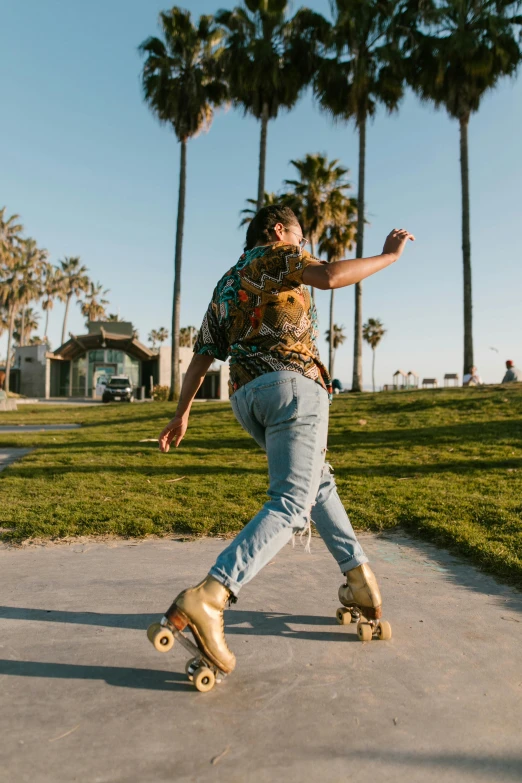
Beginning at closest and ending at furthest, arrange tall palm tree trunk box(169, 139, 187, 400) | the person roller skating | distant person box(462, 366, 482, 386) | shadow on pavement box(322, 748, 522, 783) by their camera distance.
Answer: shadow on pavement box(322, 748, 522, 783)
the person roller skating
distant person box(462, 366, 482, 386)
tall palm tree trunk box(169, 139, 187, 400)

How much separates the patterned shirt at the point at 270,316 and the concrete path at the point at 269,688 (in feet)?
3.78

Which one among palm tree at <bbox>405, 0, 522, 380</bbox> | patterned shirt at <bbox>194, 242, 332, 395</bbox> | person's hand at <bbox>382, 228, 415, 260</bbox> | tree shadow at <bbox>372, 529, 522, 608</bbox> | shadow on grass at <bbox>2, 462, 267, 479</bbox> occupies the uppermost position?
palm tree at <bbox>405, 0, 522, 380</bbox>

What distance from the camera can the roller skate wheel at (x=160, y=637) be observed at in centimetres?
215

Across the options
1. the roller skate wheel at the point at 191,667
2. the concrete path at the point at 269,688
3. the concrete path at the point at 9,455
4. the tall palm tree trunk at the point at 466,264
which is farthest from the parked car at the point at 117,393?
the roller skate wheel at the point at 191,667

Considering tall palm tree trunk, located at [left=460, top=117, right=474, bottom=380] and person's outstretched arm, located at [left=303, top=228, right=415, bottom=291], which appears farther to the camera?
tall palm tree trunk, located at [left=460, top=117, right=474, bottom=380]

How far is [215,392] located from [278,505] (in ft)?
173

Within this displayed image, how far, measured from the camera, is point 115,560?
13.0ft

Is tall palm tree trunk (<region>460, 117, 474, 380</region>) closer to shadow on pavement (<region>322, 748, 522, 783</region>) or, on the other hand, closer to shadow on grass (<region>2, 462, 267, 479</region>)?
shadow on grass (<region>2, 462, 267, 479</region>)

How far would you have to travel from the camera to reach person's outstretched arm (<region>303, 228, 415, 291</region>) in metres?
2.38

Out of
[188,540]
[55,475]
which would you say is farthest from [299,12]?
[188,540]

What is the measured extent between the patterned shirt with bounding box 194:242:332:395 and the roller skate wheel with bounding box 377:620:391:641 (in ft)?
3.46

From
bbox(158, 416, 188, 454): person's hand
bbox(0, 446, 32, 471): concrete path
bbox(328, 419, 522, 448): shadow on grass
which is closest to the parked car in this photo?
bbox(0, 446, 32, 471): concrete path

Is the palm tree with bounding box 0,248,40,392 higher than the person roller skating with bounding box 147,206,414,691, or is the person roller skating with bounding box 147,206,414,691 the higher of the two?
the palm tree with bounding box 0,248,40,392

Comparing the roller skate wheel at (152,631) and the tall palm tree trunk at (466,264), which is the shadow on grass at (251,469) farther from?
the tall palm tree trunk at (466,264)
